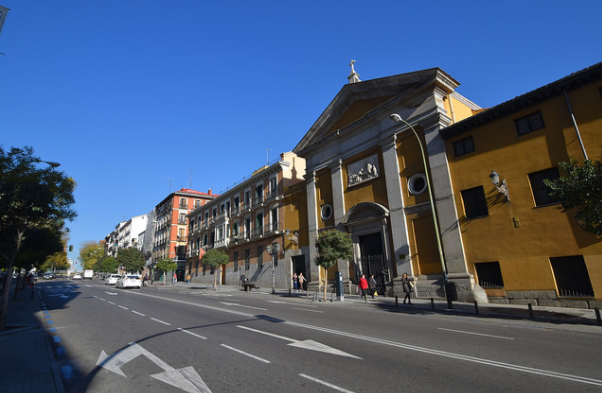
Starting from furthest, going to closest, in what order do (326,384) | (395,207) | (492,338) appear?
(395,207), (492,338), (326,384)

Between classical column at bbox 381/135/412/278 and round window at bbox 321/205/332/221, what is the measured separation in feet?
19.7

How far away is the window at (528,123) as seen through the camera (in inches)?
579

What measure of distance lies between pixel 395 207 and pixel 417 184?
6.58 ft

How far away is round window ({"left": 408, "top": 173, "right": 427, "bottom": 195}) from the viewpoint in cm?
1907

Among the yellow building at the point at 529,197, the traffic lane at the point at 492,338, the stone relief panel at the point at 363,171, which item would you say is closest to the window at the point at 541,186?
the yellow building at the point at 529,197

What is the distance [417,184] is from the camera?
19531 millimetres

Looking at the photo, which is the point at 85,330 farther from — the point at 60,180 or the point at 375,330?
the point at 375,330

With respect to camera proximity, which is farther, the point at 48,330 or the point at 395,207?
the point at 395,207

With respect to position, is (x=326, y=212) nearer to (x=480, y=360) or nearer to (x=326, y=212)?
(x=326, y=212)

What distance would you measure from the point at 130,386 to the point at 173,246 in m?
54.6

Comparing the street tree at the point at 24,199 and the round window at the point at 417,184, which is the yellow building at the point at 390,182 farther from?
the street tree at the point at 24,199

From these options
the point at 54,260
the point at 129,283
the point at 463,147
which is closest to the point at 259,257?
the point at 129,283

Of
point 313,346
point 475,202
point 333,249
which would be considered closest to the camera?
point 313,346

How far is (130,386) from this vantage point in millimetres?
4840
